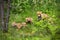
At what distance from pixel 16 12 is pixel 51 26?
4.90 feet

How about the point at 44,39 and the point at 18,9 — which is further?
the point at 18,9

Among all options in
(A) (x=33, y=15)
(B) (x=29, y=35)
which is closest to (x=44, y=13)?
(A) (x=33, y=15)

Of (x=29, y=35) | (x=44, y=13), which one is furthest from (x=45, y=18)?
(x=29, y=35)

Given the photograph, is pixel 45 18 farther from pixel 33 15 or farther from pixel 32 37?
pixel 32 37

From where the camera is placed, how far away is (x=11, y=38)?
238 inches

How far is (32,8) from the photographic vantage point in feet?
25.8

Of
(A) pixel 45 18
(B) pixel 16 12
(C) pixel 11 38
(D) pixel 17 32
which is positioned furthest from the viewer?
(B) pixel 16 12

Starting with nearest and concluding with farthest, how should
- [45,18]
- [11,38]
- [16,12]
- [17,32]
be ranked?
1. [11,38]
2. [17,32]
3. [45,18]
4. [16,12]

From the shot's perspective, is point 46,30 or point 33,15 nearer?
point 46,30

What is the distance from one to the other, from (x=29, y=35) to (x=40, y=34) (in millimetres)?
325

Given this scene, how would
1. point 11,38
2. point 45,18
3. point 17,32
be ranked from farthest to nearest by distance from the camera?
point 45,18 < point 17,32 < point 11,38

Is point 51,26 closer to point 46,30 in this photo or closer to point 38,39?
point 46,30

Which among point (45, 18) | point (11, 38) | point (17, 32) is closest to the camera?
point (11, 38)

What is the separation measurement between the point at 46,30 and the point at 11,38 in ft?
3.71
